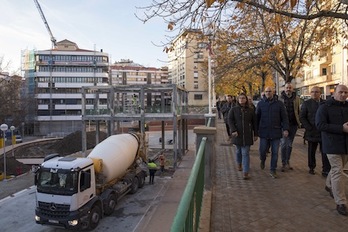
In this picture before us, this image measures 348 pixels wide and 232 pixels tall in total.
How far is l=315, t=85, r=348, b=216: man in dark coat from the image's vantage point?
5062mm

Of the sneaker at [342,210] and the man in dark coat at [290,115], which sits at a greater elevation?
the man in dark coat at [290,115]

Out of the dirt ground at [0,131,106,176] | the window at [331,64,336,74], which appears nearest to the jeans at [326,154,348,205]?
the window at [331,64,336,74]

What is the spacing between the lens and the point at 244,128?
25.2ft

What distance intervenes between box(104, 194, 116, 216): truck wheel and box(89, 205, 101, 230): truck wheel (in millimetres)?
836

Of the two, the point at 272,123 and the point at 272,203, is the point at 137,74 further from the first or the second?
the point at 272,203

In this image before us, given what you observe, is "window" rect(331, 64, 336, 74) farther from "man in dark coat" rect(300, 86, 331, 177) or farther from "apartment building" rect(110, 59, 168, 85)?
"apartment building" rect(110, 59, 168, 85)

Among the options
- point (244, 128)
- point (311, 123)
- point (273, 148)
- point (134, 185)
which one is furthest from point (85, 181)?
point (311, 123)

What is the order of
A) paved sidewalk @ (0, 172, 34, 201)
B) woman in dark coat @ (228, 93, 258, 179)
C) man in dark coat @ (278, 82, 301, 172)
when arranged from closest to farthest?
woman in dark coat @ (228, 93, 258, 179)
man in dark coat @ (278, 82, 301, 172)
paved sidewalk @ (0, 172, 34, 201)

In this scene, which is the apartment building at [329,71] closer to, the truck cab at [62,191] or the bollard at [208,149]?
the truck cab at [62,191]

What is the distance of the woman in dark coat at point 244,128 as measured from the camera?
24.8ft

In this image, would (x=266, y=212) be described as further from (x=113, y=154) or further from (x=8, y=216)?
(x=8, y=216)

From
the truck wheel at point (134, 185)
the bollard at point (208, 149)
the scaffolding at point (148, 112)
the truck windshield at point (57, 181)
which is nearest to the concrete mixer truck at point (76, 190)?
the truck windshield at point (57, 181)

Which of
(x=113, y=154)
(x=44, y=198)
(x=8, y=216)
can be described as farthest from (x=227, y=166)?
(x=8, y=216)

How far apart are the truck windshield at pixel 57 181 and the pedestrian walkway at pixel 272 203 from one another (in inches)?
307
